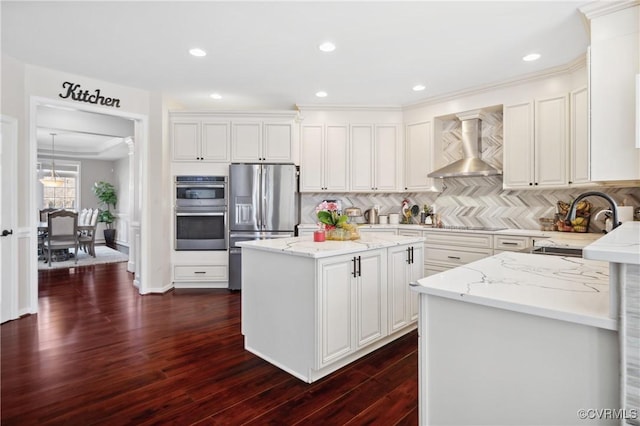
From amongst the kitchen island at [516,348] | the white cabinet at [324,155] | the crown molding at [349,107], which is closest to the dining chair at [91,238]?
the white cabinet at [324,155]

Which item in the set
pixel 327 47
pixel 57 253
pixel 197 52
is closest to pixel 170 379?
pixel 197 52

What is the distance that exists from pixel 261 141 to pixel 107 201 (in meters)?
6.77

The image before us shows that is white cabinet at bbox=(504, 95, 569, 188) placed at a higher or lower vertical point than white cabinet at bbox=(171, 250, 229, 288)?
higher

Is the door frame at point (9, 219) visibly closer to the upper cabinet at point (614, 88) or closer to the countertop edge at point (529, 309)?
the countertop edge at point (529, 309)

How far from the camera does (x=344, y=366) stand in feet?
8.03

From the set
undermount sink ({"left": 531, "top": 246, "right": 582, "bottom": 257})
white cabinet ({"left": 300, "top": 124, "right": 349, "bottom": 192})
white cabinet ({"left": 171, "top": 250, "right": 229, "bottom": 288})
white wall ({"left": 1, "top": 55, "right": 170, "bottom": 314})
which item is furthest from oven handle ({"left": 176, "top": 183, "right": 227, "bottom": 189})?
undermount sink ({"left": 531, "top": 246, "right": 582, "bottom": 257})

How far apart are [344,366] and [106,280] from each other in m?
4.48

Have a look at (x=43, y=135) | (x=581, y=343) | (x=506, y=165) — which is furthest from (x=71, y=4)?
(x=43, y=135)

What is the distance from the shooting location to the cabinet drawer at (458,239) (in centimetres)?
381

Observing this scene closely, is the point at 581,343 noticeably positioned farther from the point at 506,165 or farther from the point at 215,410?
the point at 506,165

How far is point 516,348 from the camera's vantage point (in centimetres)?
110

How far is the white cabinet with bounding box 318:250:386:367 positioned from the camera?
222 centimetres

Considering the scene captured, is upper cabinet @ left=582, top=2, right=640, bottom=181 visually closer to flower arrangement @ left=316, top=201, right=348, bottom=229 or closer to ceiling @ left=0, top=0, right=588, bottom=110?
ceiling @ left=0, top=0, right=588, bottom=110

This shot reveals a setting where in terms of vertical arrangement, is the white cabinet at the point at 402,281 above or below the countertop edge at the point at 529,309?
below
